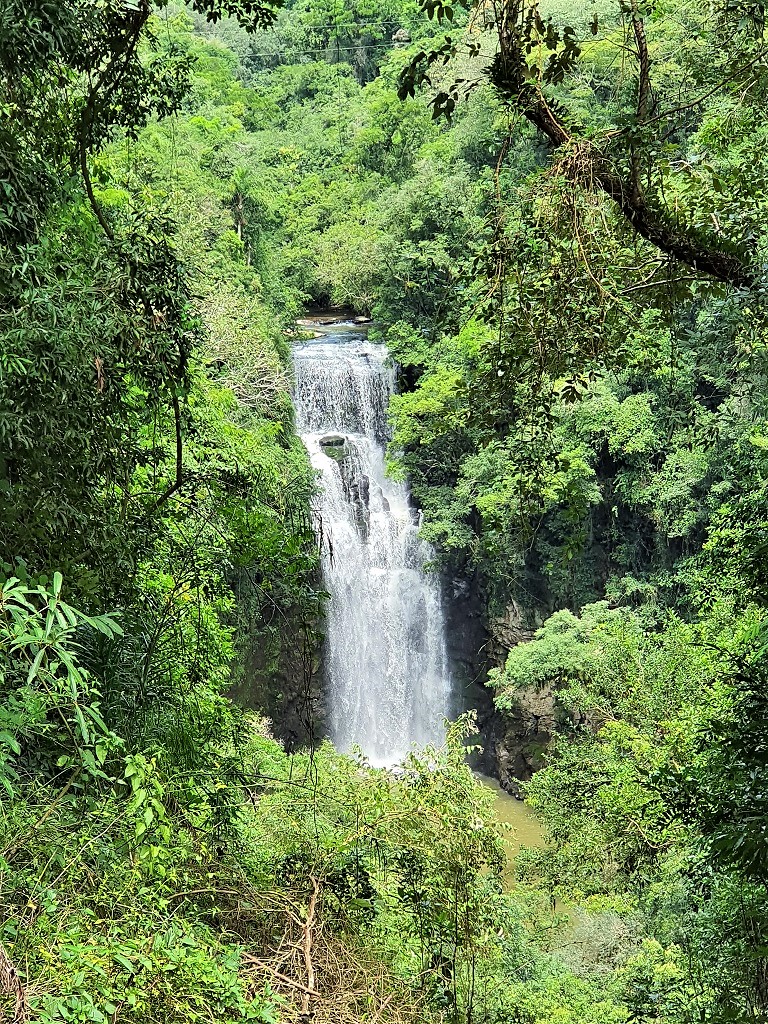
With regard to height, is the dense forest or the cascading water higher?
the dense forest

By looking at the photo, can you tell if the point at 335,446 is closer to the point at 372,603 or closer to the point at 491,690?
the point at 372,603

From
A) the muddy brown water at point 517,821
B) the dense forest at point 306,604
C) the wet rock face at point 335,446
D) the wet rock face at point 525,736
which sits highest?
the dense forest at point 306,604

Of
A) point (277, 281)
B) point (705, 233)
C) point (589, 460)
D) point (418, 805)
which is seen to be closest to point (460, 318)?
point (705, 233)

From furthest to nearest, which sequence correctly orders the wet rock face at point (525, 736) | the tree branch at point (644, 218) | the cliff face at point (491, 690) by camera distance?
the cliff face at point (491, 690)
the wet rock face at point (525, 736)
the tree branch at point (644, 218)

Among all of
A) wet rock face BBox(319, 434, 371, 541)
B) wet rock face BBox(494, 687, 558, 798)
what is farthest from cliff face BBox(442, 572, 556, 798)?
wet rock face BBox(319, 434, 371, 541)

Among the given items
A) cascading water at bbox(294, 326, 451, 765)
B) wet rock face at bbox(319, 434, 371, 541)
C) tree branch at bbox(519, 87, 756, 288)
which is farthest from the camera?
wet rock face at bbox(319, 434, 371, 541)

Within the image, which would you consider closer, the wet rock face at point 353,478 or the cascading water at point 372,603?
the cascading water at point 372,603

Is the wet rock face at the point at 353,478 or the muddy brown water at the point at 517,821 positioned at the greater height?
the wet rock face at the point at 353,478

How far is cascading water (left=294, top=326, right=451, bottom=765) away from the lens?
17.5 meters

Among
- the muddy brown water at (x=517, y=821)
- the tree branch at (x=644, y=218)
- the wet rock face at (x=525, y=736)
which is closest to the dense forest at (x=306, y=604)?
the tree branch at (x=644, y=218)

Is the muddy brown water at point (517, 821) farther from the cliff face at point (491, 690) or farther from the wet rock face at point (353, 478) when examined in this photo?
the wet rock face at point (353, 478)

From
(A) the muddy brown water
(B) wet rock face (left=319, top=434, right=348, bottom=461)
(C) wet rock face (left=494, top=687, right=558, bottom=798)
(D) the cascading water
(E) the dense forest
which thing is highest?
(E) the dense forest

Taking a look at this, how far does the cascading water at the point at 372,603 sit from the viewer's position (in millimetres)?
17547

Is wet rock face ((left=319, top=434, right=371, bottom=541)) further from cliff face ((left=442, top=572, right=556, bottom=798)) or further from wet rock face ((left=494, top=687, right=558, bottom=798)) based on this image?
wet rock face ((left=494, top=687, right=558, bottom=798))
